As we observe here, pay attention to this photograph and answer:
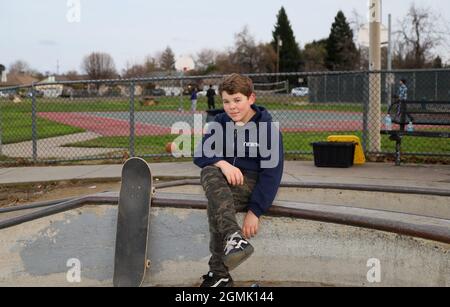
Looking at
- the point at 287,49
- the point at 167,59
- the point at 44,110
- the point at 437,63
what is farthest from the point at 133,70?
the point at 44,110

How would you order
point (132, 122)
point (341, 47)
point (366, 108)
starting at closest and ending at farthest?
1. point (366, 108)
2. point (132, 122)
3. point (341, 47)

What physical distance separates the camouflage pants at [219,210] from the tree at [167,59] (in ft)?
286

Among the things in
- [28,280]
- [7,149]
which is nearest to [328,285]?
[28,280]

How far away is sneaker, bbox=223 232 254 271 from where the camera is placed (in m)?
3.11

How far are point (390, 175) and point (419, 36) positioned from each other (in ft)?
160

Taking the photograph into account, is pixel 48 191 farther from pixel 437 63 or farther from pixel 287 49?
pixel 287 49

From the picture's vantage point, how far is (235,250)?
10.2ft

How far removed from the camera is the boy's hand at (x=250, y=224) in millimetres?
3441

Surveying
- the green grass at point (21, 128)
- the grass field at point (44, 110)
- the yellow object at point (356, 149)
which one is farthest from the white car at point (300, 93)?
the yellow object at point (356, 149)

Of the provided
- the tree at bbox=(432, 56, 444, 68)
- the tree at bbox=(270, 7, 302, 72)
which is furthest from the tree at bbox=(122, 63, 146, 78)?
the tree at bbox=(432, 56, 444, 68)

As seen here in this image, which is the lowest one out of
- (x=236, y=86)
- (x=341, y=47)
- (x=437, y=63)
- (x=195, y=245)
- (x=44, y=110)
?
(x=195, y=245)

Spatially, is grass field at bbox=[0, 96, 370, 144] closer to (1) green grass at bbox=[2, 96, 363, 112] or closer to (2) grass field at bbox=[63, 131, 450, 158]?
(1) green grass at bbox=[2, 96, 363, 112]

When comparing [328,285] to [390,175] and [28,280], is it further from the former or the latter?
[390,175]

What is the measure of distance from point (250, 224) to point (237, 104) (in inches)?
31.7
